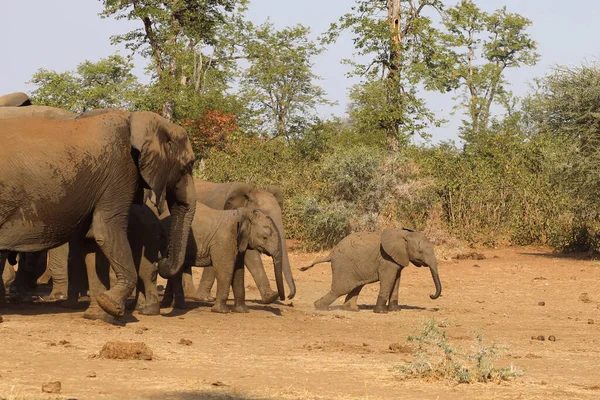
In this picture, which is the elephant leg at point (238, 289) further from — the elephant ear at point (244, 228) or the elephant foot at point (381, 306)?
A: the elephant foot at point (381, 306)

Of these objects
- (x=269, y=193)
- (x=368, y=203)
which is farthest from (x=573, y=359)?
(x=368, y=203)

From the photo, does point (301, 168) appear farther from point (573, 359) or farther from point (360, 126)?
point (573, 359)

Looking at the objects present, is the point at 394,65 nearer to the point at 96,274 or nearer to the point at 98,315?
the point at 96,274

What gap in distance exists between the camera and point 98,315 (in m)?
12.9

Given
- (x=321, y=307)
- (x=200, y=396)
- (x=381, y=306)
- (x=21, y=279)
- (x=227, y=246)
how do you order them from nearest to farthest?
(x=200, y=396)
(x=227, y=246)
(x=21, y=279)
(x=381, y=306)
(x=321, y=307)

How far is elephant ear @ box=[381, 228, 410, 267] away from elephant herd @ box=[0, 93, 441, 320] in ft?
0.05

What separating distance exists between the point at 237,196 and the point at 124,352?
7.45 meters

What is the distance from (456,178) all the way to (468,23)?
3558cm

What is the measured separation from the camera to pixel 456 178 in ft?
93.1

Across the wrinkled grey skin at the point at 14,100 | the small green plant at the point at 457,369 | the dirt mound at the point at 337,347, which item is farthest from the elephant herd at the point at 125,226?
the small green plant at the point at 457,369

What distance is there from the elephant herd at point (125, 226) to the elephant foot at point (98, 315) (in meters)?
0.02

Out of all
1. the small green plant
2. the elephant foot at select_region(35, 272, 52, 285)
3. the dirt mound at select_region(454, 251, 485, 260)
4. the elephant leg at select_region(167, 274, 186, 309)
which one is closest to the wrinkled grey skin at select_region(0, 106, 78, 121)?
the elephant leg at select_region(167, 274, 186, 309)

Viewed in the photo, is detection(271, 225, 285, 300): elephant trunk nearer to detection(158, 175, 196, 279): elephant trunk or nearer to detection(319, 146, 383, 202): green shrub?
detection(158, 175, 196, 279): elephant trunk

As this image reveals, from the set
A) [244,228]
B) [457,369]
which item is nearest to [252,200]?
[244,228]
